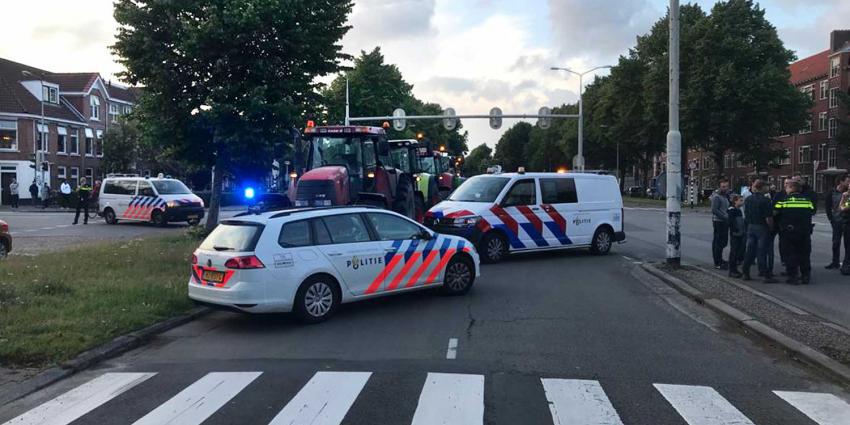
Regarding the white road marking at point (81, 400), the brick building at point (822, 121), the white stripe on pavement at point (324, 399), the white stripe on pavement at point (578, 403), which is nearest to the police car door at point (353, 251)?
the white stripe on pavement at point (324, 399)

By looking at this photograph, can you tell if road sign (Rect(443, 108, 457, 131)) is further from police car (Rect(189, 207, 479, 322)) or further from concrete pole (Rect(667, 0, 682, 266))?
police car (Rect(189, 207, 479, 322))

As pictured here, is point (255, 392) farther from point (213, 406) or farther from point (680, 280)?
point (680, 280)

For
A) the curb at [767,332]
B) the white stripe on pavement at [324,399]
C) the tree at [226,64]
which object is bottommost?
the white stripe on pavement at [324,399]

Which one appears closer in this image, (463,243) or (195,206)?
(463,243)

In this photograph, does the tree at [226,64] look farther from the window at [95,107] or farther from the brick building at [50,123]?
the window at [95,107]

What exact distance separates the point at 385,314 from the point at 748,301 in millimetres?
5354

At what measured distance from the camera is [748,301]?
10.2 meters

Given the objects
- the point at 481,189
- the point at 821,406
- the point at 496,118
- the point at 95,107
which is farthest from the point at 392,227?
the point at 95,107

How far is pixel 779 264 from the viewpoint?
595 inches

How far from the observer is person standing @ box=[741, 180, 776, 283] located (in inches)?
479

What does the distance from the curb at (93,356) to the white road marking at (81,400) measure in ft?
1.15

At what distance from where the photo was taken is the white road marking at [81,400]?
5.48 m

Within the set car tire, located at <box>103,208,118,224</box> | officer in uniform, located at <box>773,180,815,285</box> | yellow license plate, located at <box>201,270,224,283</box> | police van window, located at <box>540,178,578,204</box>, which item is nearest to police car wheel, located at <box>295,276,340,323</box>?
yellow license plate, located at <box>201,270,224,283</box>

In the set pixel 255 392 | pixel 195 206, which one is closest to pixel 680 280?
pixel 255 392
